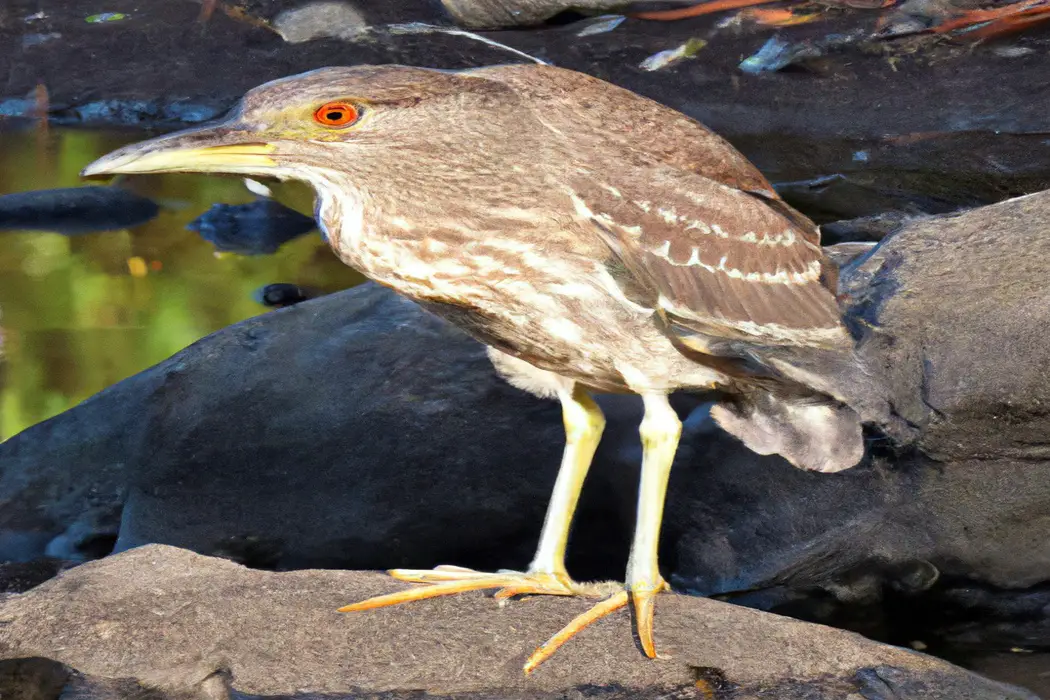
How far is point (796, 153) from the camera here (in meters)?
6.73

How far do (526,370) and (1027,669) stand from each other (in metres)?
1.60

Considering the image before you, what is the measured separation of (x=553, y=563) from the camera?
11.2 ft

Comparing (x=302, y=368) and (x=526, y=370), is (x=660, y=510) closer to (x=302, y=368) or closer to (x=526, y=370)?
(x=526, y=370)

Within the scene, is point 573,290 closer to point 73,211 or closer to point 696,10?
point 73,211

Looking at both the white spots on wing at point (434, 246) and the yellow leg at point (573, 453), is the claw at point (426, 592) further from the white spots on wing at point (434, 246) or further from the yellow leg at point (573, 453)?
the white spots on wing at point (434, 246)

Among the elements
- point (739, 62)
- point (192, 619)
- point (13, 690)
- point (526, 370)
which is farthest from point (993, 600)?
point (739, 62)

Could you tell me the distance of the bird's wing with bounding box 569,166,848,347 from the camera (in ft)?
9.41

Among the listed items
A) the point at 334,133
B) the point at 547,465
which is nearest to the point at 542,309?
the point at 334,133

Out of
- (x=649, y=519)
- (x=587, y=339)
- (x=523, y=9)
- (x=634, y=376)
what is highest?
(x=587, y=339)

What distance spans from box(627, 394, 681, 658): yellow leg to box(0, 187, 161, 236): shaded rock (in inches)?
165

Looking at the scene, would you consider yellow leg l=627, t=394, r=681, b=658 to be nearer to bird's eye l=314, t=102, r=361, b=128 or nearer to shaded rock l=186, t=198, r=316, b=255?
bird's eye l=314, t=102, r=361, b=128

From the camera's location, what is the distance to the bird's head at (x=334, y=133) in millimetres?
2662

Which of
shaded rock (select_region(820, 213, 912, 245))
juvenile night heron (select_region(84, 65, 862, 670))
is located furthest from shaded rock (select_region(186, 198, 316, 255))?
juvenile night heron (select_region(84, 65, 862, 670))

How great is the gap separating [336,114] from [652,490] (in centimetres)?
127
